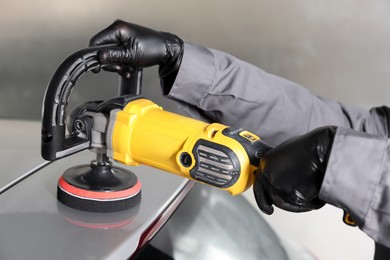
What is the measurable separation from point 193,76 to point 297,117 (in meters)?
0.30

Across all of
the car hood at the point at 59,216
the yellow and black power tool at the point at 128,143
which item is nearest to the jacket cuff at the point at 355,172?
the yellow and black power tool at the point at 128,143

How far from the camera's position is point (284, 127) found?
1093 millimetres

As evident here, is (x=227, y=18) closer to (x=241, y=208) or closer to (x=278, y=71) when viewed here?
(x=278, y=71)

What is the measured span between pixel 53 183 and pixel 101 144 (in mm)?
110

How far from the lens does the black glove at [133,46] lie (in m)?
0.76

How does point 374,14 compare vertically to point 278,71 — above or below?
above

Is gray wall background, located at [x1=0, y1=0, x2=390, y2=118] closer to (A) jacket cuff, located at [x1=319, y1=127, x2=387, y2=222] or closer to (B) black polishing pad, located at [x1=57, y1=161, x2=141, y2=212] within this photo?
(B) black polishing pad, located at [x1=57, y1=161, x2=141, y2=212]

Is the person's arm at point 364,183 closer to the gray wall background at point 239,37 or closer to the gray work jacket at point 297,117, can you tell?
the gray work jacket at point 297,117

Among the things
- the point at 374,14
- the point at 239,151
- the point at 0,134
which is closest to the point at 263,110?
the point at 239,151

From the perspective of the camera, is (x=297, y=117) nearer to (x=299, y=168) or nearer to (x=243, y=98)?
(x=243, y=98)

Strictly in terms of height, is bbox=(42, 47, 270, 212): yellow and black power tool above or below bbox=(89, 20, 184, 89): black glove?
below

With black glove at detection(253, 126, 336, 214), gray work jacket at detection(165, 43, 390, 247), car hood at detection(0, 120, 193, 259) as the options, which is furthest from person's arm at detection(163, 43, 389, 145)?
black glove at detection(253, 126, 336, 214)

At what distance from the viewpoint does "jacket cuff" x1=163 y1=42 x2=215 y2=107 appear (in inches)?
36.6

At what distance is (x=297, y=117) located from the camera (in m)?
1.12
